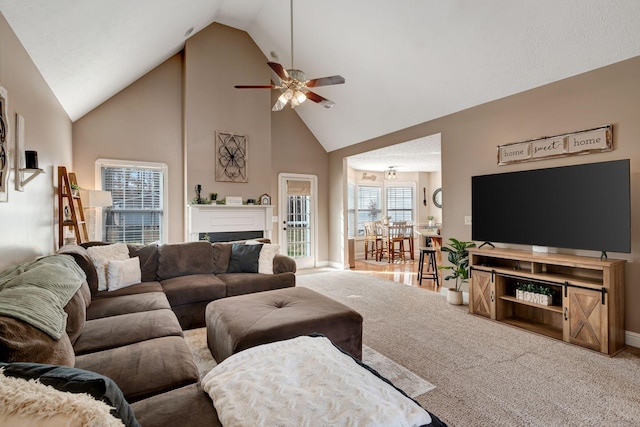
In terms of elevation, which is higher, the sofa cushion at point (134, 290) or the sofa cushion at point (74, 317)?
the sofa cushion at point (74, 317)

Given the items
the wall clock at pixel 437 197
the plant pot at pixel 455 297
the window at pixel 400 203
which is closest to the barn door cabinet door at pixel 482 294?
the plant pot at pixel 455 297

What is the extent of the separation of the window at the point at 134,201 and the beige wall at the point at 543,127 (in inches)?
169

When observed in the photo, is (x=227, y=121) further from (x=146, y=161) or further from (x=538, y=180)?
(x=538, y=180)

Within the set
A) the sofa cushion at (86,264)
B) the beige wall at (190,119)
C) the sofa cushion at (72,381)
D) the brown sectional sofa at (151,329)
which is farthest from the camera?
the beige wall at (190,119)

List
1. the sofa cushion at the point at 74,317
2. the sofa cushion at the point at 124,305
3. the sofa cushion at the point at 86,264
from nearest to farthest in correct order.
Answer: the sofa cushion at the point at 74,317 → the sofa cushion at the point at 124,305 → the sofa cushion at the point at 86,264

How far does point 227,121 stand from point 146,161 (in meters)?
1.59

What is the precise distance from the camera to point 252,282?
372cm

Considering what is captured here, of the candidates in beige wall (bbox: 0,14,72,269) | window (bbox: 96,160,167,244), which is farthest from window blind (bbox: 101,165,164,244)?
beige wall (bbox: 0,14,72,269)

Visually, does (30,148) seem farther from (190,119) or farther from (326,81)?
(190,119)

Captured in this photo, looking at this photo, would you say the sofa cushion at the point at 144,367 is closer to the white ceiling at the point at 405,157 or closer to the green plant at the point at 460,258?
the green plant at the point at 460,258

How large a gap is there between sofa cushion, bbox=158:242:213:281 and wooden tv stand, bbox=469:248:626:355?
3.31 metres

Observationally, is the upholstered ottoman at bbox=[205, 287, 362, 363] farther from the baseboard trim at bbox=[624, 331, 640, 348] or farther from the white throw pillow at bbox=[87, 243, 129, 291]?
the baseboard trim at bbox=[624, 331, 640, 348]

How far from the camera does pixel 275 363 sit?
1.46 metres

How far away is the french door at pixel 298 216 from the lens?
6746mm
